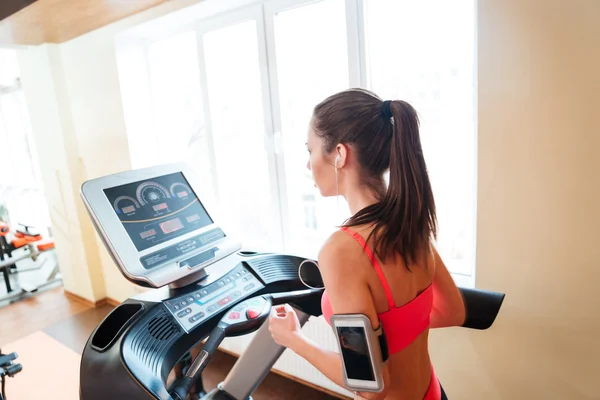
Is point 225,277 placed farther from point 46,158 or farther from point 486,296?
point 46,158

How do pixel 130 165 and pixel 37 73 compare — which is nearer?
pixel 130 165

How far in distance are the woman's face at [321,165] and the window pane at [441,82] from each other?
867 millimetres

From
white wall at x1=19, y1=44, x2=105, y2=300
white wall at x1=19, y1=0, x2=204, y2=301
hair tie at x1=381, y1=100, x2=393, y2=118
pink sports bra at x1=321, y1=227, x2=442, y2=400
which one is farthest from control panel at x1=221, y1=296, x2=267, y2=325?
white wall at x1=19, y1=44, x2=105, y2=300

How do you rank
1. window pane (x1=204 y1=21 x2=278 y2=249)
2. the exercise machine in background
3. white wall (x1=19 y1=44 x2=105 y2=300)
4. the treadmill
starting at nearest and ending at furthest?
the treadmill
window pane (x1=204 y1=21 x2=278 y2=249)
white wall (x1=19 y1=44 x2=105 y2=300)
the exercise machine in background

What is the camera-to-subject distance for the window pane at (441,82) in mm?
1688

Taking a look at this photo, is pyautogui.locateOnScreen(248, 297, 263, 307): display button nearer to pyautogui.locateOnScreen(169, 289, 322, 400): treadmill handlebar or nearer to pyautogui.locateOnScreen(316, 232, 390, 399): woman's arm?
pyautogui.locateOnScreen(169, 289, 322, 400): treadmill handlebar

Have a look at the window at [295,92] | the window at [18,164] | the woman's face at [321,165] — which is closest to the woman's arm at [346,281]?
the woman's face at [321,165]

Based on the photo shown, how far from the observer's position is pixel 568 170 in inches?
51.6

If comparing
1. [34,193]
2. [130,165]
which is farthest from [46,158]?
[34,193]

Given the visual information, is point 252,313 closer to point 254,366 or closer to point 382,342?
point 254,366

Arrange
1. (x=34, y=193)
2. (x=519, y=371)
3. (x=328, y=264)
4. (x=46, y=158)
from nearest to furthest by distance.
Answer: (x=328, y=264)
(x=519, y=371)
(x=46, y=158)
(x=34, y=193)

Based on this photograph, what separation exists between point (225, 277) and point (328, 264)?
0.61 metres

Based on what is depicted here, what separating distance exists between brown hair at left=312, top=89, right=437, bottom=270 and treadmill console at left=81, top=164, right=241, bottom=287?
57 cm

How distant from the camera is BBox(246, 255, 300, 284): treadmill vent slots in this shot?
4.55 feet
